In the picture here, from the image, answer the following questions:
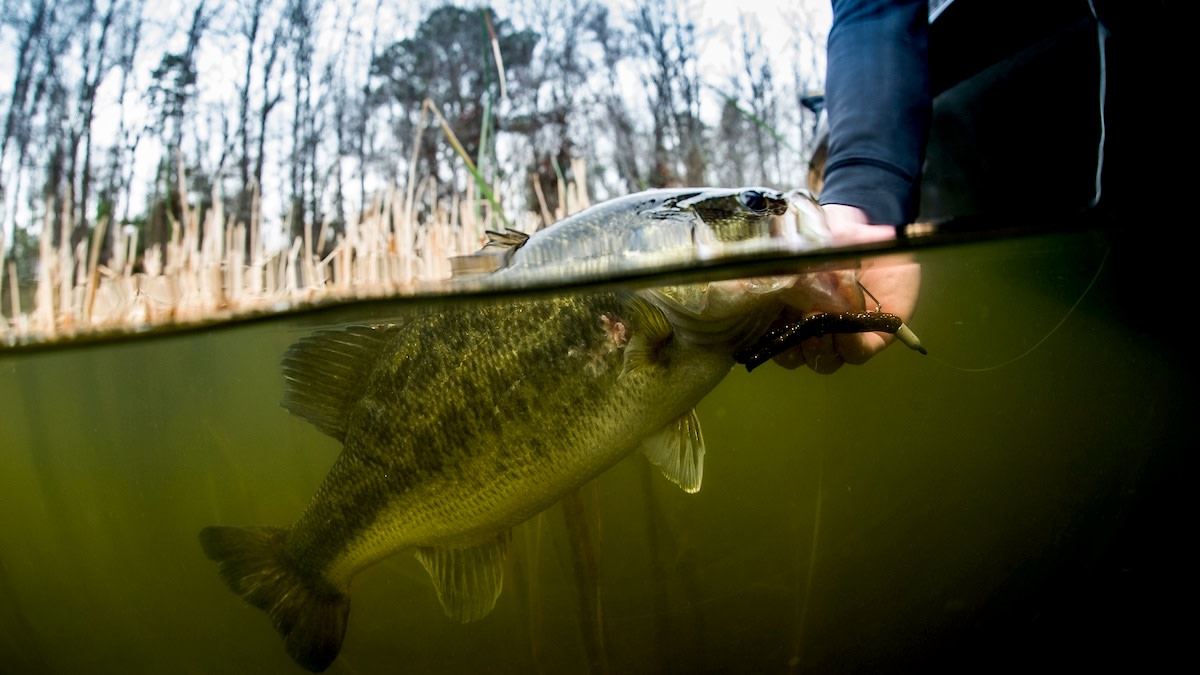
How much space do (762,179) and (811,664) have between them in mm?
9183

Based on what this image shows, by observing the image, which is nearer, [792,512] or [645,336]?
[645,336]

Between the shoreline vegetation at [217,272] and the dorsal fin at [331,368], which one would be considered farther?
the shoreline vegetation at [217,272]

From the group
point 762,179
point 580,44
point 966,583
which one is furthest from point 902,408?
point 580,44

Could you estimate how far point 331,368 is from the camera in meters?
1.80

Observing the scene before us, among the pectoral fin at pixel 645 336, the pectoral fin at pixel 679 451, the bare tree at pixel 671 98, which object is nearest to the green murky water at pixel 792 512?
the pectoral fin at pixel 679 451

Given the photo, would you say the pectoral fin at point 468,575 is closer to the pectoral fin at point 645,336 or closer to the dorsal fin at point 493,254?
the pectoral fin at point 645,336

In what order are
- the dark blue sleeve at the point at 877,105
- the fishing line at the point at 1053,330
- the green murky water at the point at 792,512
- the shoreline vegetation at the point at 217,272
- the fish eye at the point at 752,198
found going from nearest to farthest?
the fish eye at the point at 752,198
the green murky water at the point at 792,512
the fishing line at the point at 1053,330
the dark blue sleeve at the point at 877,105
the shoreline vegetation at the point at 217,272

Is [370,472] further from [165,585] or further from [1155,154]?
[1155,154]

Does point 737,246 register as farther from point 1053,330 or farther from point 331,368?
point 1053,330

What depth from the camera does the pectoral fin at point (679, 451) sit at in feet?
5.33

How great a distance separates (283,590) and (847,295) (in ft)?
4.98

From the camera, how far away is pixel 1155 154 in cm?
263

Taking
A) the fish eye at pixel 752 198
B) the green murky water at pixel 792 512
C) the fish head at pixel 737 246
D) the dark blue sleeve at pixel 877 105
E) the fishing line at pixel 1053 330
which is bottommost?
the green murky water at pixel 792 512

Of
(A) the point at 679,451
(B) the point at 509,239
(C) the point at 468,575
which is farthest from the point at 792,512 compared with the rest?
(B) the point at 509,239
